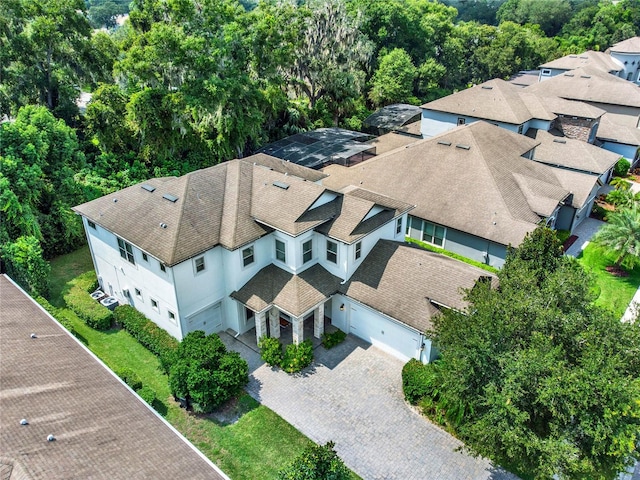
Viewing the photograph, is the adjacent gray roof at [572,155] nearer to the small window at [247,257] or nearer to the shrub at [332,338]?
the shrub at [332,338]

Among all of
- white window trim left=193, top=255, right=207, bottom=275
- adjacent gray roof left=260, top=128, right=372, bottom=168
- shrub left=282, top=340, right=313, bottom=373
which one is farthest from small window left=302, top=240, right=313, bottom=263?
adjacent gray roof left=260, top=128, right=372, bottom=168

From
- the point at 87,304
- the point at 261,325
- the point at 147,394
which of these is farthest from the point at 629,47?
the point at 147,394

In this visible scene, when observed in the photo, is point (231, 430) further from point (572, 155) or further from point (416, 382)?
point (572, 155)

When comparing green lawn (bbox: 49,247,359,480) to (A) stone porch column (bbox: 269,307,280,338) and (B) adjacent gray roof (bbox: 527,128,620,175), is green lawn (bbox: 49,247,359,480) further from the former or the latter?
(B) adjacent gray roof (bbox: 527,128,620,175)

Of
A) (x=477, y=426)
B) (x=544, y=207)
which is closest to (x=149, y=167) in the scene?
(x=544, y=207)

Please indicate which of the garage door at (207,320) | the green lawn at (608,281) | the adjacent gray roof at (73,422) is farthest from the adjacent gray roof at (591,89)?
the adjacent gray roof at (73,422)
